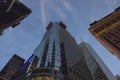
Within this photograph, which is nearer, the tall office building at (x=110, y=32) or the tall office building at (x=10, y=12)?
the tall office building at (x=10, y=12)

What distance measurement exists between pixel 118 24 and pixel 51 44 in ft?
209

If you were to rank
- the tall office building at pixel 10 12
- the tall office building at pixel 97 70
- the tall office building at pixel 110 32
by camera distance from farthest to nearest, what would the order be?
the tall office building at pixel 97 70, the tall office building at pixel 110 32, the tall office building at pixel 10 12

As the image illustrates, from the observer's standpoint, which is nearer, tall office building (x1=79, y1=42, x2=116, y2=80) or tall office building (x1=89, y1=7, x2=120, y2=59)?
tall office building (x1=89, y1=7, x2=120, y2=59)

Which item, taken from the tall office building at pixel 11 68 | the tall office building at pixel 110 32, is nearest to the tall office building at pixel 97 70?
the tall office building at pixel 11 68

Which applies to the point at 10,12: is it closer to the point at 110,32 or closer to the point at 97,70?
the point at 110,32

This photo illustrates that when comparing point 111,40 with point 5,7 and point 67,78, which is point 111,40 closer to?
point 5,7

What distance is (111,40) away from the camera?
47875mm

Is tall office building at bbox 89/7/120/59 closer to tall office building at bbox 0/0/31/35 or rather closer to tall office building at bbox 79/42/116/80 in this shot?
tall office building at bbox 0/0/31/35

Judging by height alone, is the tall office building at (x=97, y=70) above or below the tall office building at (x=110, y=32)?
above

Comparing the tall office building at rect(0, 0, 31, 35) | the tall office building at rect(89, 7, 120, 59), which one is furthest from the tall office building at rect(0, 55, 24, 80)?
the tall office building at rect(0, 0, 31, 35)

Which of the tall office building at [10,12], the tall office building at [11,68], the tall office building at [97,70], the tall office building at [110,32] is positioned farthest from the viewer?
the tall office building at [97,70]

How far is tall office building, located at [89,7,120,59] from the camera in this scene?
4662 cm

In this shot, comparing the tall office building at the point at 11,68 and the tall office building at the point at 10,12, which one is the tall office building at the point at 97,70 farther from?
the tall office building at the point at 10,12

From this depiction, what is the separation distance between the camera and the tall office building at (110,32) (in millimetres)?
46619
